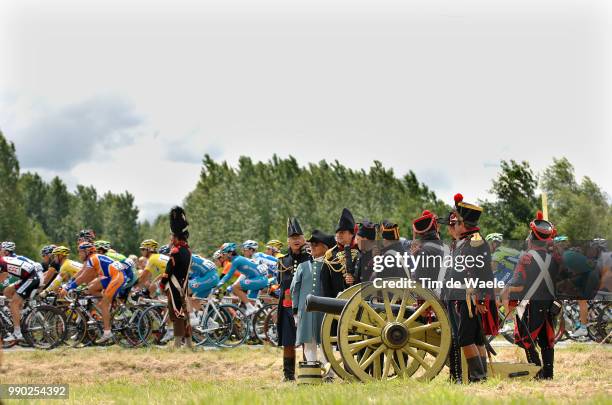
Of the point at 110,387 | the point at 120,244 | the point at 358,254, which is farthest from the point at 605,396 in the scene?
the point at 120,244

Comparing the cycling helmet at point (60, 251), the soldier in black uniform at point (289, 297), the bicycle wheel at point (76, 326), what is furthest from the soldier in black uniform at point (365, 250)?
the cycling helmet at point (60, 251)

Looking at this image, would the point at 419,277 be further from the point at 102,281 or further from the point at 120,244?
the point at 120,244

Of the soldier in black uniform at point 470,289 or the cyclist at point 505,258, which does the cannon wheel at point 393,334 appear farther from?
the cyclist at point 505,258

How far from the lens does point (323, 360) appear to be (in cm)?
1155

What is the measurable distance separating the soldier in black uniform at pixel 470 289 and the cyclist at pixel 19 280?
29.7 ft

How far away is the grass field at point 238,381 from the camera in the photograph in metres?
7.57

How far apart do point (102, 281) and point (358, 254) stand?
21.8ft

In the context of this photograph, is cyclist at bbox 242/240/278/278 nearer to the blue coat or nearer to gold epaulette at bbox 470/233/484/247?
the blue coat

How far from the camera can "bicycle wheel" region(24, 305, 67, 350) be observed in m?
16.0

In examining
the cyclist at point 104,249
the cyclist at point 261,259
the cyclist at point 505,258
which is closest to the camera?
the cyclist at point 505,258

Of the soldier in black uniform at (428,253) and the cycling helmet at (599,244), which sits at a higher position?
the cycling helmet at (599,244)

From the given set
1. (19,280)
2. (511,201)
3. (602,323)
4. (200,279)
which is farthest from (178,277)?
(511,201)

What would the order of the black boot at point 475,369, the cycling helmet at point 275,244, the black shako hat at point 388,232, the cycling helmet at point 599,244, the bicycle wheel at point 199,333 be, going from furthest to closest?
1. the cycling helmet at point 275,244
2. the cycling helmet at point 599,244
3. the bicycle wheel at point 199,333
4. the black shako hat at point 388,232
5. the black boot at point 475,369

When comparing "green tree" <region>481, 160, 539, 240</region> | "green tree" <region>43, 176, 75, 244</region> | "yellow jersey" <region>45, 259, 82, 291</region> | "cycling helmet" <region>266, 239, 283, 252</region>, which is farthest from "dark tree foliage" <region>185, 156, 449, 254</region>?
"yellow jersey" <region>45, 259, 82, 291</region>
